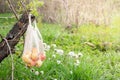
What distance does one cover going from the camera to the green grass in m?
4.67

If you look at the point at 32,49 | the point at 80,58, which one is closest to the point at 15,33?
the point at 32,49

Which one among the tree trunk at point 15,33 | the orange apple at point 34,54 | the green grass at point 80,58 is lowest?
the green grass at point 80,58

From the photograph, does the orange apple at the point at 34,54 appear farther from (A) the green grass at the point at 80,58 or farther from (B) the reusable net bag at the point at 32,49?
(A) the green grass at the point at 80,58

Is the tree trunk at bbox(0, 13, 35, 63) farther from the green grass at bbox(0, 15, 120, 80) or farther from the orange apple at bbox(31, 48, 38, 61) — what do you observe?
the orange apple at bbox(31, 48, 38, 61)

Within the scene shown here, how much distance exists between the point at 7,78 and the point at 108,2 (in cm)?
642

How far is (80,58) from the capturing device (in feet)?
18.3

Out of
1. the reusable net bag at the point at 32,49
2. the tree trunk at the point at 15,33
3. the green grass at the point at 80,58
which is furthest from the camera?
the green grass at the point at 80,58

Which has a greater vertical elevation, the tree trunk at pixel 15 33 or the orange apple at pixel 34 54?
the orange apple at pixel 34 54

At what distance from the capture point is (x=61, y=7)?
32.6ft

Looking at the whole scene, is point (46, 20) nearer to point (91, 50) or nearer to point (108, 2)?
point (108, 2)

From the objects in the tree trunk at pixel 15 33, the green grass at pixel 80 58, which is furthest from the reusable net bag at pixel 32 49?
the green grass at pixel 80 58

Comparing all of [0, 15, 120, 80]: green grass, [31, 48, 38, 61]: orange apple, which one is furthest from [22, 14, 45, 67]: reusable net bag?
[0, 15, 120, 80]: green grass

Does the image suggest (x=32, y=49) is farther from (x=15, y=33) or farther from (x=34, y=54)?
(x=15, y=33)

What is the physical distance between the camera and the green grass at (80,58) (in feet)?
15.3
